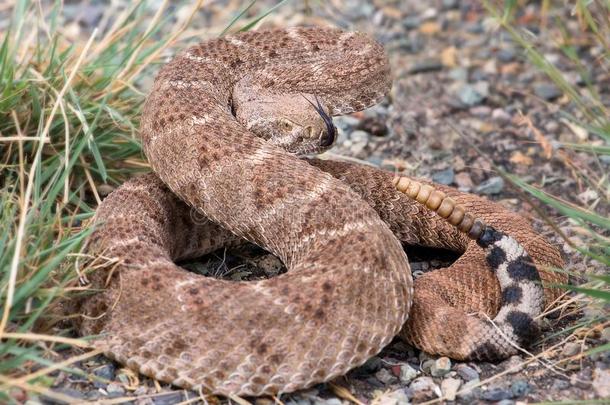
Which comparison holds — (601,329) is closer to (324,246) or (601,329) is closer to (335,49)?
(324,246)

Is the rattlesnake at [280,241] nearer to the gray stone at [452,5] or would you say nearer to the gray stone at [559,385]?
the gray stone at [559,385]

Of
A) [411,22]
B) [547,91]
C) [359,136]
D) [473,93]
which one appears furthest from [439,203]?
[411,22]

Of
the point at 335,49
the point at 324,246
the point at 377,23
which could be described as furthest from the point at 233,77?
the point at 377,23

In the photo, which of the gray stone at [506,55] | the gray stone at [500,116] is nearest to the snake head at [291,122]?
the gray stone at [500,116]

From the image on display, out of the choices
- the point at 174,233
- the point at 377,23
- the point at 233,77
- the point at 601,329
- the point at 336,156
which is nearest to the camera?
the point at 601,329

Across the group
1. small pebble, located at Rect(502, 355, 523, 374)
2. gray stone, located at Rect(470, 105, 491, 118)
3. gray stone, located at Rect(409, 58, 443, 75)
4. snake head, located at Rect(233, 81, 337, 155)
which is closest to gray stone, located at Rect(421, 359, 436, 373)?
small pebble, located at Rect(502, 355, 523, 374)

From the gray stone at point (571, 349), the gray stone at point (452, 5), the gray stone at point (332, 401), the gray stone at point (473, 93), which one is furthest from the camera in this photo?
the gray stone at point (452, 5)

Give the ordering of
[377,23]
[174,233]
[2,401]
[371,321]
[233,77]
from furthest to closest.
A: [377,23]
[233,77]
[174,233]
[371,321]
[2,401]
